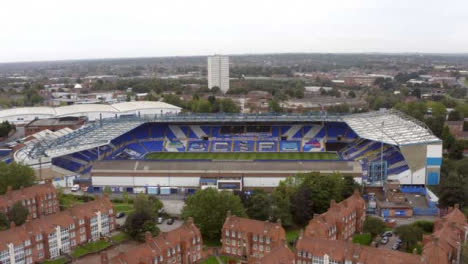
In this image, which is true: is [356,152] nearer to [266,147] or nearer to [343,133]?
[343,133]

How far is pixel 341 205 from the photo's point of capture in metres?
40.9

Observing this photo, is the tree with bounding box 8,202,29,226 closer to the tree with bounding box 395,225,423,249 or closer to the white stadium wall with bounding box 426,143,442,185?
the tree with bounding box 395,225,423,249

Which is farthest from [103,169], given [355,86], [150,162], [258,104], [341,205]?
[355,86]

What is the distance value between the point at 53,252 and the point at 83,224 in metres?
3.78

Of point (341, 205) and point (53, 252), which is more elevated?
point (341, 205)

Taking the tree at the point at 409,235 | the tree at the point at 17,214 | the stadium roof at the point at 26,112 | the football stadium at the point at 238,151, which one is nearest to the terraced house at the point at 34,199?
the tree at the point at 17,214

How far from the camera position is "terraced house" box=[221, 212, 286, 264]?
36.6m

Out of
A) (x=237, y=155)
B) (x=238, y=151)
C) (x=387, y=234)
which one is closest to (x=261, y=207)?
(x=387, y=234)

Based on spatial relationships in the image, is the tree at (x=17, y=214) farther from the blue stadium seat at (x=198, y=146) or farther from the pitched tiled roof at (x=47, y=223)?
the blue stadium seat at (x=198, y=146)

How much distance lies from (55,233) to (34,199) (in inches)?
424

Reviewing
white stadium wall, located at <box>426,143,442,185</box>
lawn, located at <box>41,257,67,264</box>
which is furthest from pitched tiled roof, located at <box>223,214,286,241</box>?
white stadium wall, located at <box>426,143,442,185</box>

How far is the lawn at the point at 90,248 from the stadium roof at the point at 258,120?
26088mm

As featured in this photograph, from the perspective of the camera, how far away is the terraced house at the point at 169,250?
32344 mm

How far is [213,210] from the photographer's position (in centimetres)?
4175
